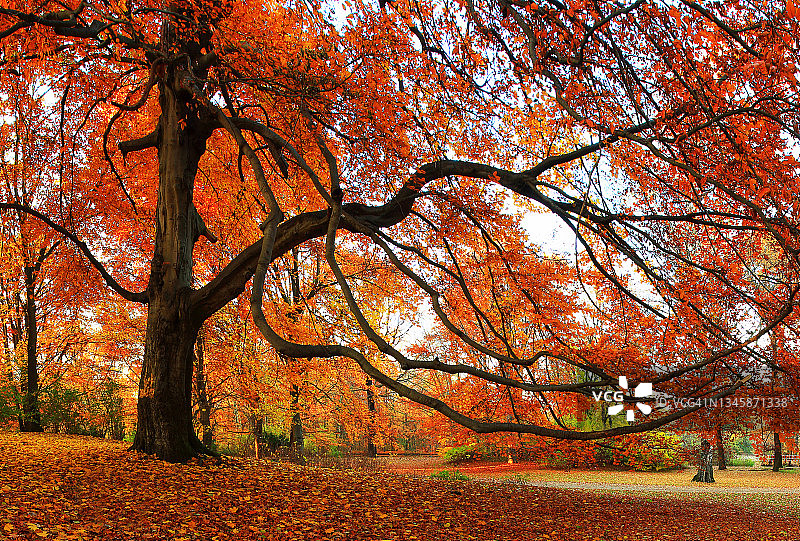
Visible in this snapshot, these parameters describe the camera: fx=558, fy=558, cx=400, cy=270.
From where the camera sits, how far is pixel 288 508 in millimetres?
5508

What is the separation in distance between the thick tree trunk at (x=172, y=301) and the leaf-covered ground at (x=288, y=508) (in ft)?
1.45

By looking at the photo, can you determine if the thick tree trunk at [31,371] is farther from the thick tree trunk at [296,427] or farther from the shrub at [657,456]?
the shrub at [657,456]

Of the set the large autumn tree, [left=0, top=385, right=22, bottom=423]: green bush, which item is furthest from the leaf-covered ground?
[left=0, top=385, right=22, bottom=423]: green bush

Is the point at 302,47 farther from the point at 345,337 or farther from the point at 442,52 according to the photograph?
the point at 345,337

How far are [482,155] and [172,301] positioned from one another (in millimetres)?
5099

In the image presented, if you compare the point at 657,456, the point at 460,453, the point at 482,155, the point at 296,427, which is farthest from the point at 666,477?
the point at 482,155

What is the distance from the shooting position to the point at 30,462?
719 cm

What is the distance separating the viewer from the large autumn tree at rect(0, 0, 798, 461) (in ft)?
17.2

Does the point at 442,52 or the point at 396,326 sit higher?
the point at 442,52

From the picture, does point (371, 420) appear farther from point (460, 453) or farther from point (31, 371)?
point (31, 371)

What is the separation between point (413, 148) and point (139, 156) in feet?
25.2

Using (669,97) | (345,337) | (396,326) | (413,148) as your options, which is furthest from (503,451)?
(669,97)

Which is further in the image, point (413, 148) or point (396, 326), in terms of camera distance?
point (396, 326)

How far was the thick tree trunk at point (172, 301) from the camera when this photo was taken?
7461mm
